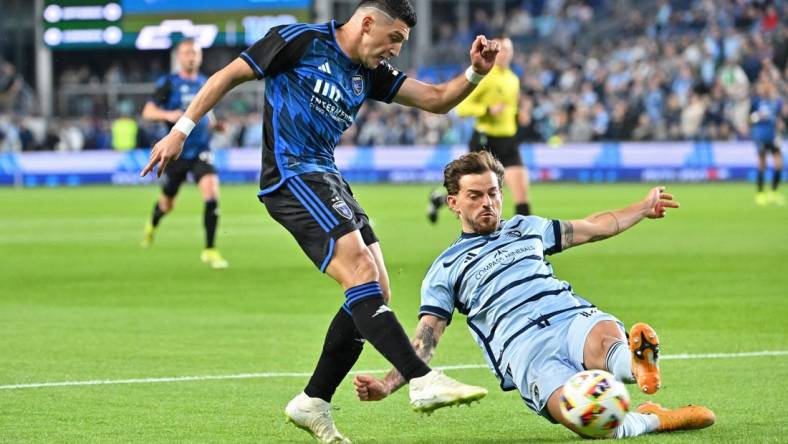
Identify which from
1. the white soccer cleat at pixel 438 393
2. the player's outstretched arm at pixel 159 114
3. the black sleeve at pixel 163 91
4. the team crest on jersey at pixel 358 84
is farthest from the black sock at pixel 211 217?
the white soccer cleat at pixel 438 393

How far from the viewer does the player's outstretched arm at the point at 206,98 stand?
674cm

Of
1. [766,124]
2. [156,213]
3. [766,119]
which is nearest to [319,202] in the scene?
[156,213]

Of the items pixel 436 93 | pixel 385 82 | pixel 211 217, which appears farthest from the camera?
pixel 211 217

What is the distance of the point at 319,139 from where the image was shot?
709cm

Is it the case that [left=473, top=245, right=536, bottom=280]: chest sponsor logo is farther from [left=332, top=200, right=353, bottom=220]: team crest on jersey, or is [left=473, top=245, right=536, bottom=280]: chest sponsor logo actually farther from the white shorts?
[left=332, top=200, right=353, bottom=220]: team crest on jersey

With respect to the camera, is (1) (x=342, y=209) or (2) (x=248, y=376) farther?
(2) (x=248, y=376)

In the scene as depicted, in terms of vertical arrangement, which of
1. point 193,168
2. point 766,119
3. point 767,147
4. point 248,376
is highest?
point 193,168

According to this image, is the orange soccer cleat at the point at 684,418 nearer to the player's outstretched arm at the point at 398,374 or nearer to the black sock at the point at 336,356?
the player's outstretched arm at the point at 398,374

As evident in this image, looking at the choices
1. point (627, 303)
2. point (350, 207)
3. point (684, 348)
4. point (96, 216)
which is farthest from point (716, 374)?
point (96, 216)

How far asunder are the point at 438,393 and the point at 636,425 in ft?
4.01

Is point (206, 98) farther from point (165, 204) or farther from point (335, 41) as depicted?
point (165, 204)

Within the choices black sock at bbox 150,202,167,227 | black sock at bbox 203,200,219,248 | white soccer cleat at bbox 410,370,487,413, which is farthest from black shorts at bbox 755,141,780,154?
white soccer cleat at bbox 410,370,487,413

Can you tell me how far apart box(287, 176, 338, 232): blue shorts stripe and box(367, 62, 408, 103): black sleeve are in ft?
2.66

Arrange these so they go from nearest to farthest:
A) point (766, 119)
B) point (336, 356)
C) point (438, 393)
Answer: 1. point (438, 393)
2. point (336, 356)
3. point (766, 119)
